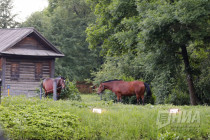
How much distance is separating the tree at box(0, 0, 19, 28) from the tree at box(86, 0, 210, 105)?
33370mm

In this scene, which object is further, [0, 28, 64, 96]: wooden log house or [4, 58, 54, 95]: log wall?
[4, 58, 54, 95]: log wall

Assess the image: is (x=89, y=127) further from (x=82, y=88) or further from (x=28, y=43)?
(x=82, y=88)

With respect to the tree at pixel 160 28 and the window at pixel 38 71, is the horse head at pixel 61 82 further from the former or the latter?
the window at pixel 38 71

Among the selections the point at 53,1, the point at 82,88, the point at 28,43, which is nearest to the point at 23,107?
the point at 28,43

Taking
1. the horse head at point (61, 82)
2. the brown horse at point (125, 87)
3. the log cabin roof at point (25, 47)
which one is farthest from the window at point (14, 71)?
the brown horse at point (125, 87)

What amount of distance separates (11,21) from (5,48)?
2654 centimetres

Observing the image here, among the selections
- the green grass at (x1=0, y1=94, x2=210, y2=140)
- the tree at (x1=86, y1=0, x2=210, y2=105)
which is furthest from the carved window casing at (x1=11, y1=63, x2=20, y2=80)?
the green grass at (x1=0, y1=94, x2=210, y2=140)

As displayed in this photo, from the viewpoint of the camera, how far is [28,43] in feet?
95.6

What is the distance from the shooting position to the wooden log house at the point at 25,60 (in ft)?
89.2

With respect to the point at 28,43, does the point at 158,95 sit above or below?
below

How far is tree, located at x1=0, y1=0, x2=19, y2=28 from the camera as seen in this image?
50.4 m

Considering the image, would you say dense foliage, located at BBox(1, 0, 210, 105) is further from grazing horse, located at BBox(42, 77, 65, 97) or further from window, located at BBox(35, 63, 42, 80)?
window, located at BBox(35, 63, 42, 80)

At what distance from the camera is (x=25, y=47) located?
94.4ft

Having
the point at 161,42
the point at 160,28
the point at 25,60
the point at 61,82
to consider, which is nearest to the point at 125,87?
the point at 161,42
